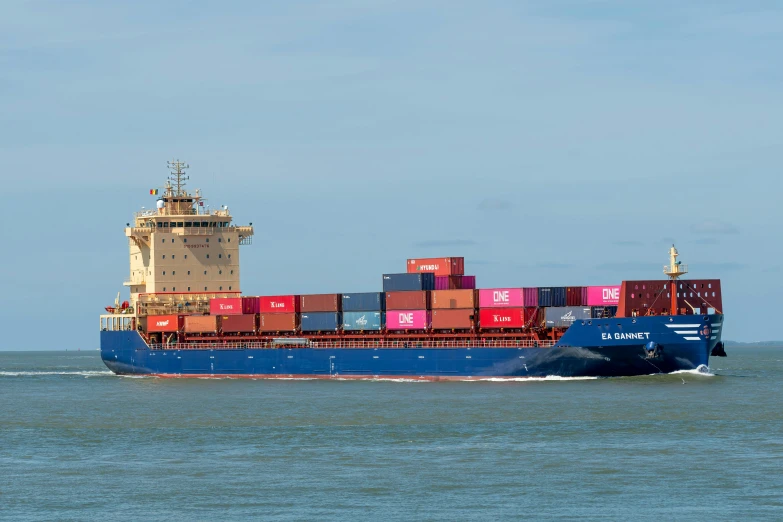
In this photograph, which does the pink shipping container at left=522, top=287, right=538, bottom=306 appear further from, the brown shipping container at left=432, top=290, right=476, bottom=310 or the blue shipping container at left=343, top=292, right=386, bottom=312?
the blue shipping container at left=343, top=292, right=386, bottom=312

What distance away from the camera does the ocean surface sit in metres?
27.0

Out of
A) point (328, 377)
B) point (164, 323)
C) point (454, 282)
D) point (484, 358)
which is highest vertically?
point (454, 282)

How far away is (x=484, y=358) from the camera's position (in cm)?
6028

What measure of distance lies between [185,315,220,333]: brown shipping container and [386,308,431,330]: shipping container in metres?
14.1

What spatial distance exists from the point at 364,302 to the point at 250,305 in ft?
31.3

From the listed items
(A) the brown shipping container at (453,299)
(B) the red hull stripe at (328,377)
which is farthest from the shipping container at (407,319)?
(B) the red hull stripe at (328,377)

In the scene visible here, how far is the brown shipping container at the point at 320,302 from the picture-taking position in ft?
219

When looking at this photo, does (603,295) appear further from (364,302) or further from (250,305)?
(250,305)

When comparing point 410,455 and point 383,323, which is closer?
point 410,455

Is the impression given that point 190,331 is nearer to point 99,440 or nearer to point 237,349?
point 237,349

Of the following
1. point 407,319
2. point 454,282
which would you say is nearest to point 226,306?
point 407,319

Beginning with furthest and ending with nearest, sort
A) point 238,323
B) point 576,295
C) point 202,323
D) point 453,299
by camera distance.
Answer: point 202,323
point 238,323
point 453,299
point 576,295

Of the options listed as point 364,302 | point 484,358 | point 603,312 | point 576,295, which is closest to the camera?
point 603,312

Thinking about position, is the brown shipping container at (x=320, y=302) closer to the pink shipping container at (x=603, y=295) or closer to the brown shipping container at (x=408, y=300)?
the brown shipping container at (x=408, y=300)
